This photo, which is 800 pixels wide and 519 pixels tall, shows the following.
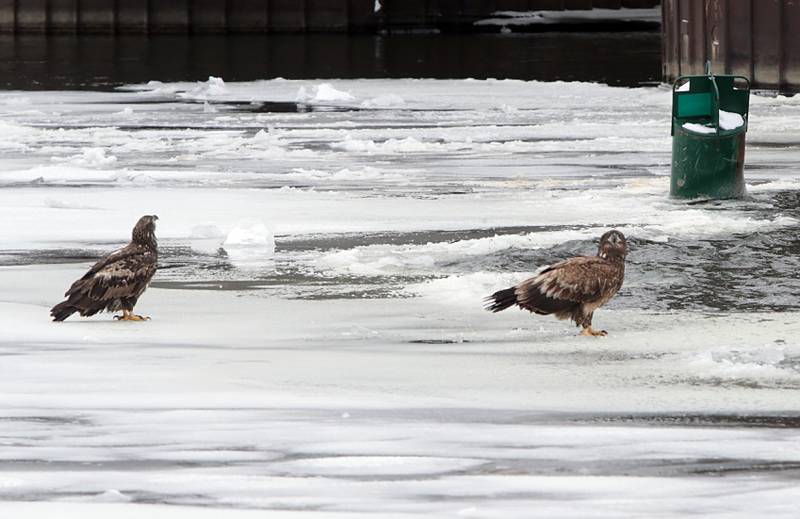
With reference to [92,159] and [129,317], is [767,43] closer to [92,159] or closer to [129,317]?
[92,159]

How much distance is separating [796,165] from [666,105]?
7.71 meters

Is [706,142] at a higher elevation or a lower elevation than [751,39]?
lower

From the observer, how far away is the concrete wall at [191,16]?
52.0 m

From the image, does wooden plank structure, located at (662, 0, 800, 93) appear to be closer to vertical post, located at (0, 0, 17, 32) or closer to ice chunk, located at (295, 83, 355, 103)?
ice chunk, located at (295, 83, 355, 103)

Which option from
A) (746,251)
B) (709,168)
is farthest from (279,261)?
(709,168)

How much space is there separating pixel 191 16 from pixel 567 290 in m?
46.2

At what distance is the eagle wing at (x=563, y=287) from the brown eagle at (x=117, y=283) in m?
2.05

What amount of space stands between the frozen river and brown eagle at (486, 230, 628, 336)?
206 millimetres

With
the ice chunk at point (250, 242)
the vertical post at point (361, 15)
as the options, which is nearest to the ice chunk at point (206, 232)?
the ice chunk at point (250, 242)

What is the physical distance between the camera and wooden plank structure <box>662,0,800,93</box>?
2452cm

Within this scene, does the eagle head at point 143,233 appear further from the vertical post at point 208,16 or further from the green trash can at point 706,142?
the vertical post at point 208,16

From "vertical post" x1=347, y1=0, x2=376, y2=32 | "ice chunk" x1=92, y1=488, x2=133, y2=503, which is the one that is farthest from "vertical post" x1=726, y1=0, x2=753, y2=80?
"vertical post" x1=347, y1=0, x2=376, y2=32

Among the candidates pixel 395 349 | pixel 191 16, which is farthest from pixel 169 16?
pixel 395 349

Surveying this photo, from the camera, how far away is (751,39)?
81.9ft
